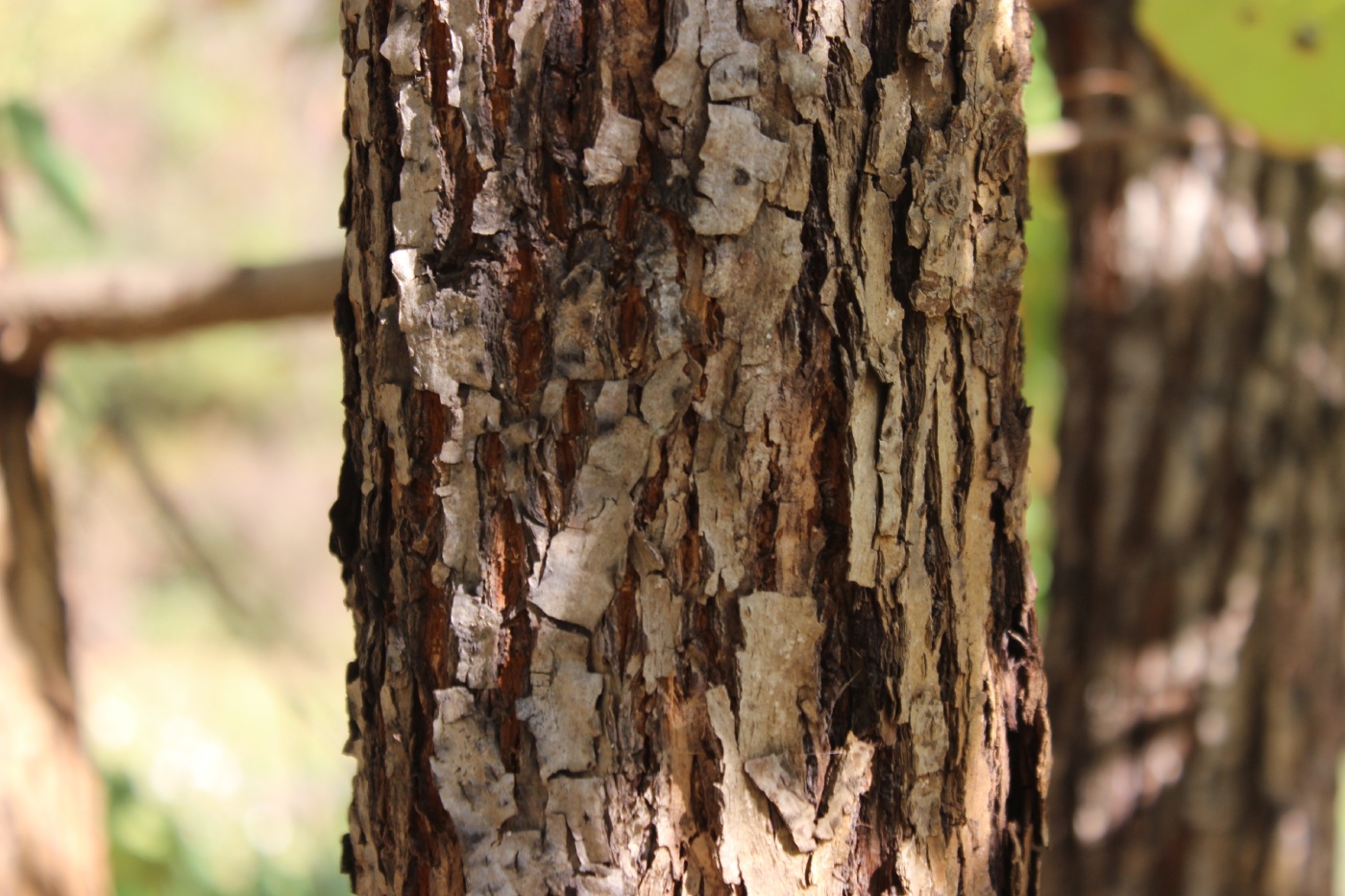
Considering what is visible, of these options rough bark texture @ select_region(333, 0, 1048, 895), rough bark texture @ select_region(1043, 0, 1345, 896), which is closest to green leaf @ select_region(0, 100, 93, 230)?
rough bark texture @ select_region(333, 0, 1048, 895)

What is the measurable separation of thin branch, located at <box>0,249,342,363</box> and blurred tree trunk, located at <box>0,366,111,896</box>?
86mm

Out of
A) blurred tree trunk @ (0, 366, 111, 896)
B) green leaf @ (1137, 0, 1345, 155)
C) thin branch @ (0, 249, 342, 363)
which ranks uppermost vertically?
green leaf @ (1137, 0, 1345, 155)

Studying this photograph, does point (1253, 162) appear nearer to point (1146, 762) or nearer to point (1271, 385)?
point (1271, 385)

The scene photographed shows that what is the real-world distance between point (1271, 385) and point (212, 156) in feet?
21.5

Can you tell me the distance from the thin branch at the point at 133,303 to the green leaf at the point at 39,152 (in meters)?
0.22

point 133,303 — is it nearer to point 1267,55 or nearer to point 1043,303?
point 1267,55

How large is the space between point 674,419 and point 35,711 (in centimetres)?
112

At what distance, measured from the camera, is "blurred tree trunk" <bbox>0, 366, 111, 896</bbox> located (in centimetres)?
130

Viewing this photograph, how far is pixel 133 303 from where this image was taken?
1.38 m

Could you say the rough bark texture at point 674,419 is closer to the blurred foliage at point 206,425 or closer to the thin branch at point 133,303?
the thin branch at point 133,303

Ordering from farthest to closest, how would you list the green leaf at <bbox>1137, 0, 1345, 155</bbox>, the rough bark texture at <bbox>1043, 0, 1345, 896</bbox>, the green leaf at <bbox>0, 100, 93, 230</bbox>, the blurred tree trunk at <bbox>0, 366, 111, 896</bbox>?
the rough bark texture at <bbox>1043, 0, 1345, 896</bbox> < the green leaf at <bbox>0, 100, 93, 230</bbox> < the blurred tree trunk at <bbox>0, 366, 111, 896</bbox> < the green leaf at <bbox>1137, 0, 1345, 155</bbox>

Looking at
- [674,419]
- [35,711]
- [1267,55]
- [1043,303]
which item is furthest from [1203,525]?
[35,711]

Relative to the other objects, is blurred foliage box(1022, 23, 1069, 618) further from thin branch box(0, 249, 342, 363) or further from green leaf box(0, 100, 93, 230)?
green leaf box(0, 100, 93, 230)

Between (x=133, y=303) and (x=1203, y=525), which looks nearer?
(x=133, y=303)
